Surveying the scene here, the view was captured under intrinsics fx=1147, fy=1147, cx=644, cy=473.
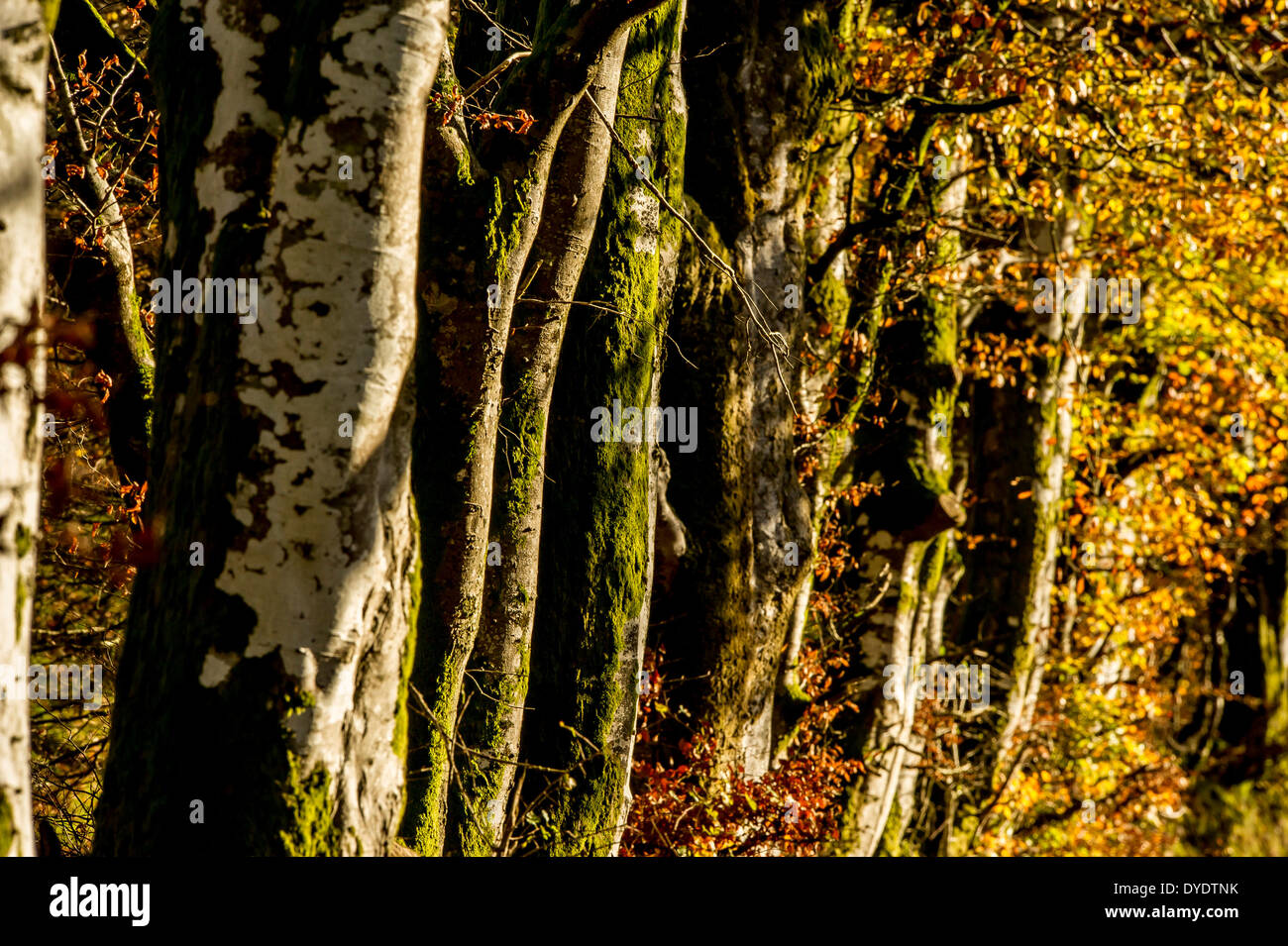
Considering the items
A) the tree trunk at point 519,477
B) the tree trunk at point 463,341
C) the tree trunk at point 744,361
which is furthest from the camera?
the tree trunk at point 744,361

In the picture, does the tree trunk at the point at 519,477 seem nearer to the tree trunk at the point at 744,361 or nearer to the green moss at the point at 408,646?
the green moss at the point at 408,646

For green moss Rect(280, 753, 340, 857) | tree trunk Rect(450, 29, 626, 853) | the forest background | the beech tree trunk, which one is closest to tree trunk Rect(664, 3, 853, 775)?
the forest background

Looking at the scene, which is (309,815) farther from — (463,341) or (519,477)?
(519,477)

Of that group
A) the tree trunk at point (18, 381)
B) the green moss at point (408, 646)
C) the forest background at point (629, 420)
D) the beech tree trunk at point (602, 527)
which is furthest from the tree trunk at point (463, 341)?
the tree trunk at point (18, 381)

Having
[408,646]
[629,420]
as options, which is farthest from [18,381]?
[629,420]

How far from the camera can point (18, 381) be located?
2.31 metres

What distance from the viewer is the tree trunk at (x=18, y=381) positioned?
2.28 metres

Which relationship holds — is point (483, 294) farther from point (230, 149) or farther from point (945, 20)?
point (945, 20)

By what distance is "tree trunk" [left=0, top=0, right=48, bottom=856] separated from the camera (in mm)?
2277

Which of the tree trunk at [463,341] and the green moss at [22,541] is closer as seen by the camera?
the green moss at [22,541]

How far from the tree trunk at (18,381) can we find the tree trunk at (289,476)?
2.24 feet

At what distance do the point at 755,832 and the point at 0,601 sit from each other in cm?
554

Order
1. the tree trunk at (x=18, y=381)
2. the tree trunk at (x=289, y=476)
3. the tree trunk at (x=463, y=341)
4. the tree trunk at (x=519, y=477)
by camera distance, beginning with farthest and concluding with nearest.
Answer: the tree trunk at (x=519, y=477) < the tree trunk at (x=463, y=341) < the tree trunk at (x=289, y=476) < the tree trunk at (x=18, y=381)
